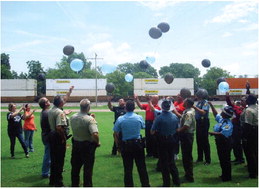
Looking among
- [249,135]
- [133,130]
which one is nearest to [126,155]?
[133,130]

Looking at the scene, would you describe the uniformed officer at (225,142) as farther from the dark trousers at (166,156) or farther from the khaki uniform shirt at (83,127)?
the khaki uniform shirt at (83,127)

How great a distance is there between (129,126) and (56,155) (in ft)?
6.18

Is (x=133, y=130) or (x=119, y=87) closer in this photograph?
(x=133, y=130)

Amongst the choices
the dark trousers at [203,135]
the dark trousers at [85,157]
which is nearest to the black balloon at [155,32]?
the dark trousers at [203,135]

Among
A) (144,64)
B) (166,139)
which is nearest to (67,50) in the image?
(144,64)

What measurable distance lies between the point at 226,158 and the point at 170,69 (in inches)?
3778

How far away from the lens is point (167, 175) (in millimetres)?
5719

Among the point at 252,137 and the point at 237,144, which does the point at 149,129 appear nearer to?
the point at 237,144

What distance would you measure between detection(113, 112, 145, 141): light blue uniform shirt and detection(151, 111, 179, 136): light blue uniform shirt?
0.42 m

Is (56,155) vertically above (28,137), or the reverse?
(56,155)

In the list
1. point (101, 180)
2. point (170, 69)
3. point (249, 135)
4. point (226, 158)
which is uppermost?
point (170, 69)

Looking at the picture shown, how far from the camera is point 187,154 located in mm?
6262

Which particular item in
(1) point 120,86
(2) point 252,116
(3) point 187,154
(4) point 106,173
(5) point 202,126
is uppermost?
(1) point 120,86

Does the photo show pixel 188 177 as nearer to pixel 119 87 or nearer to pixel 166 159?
pixel 166 159
